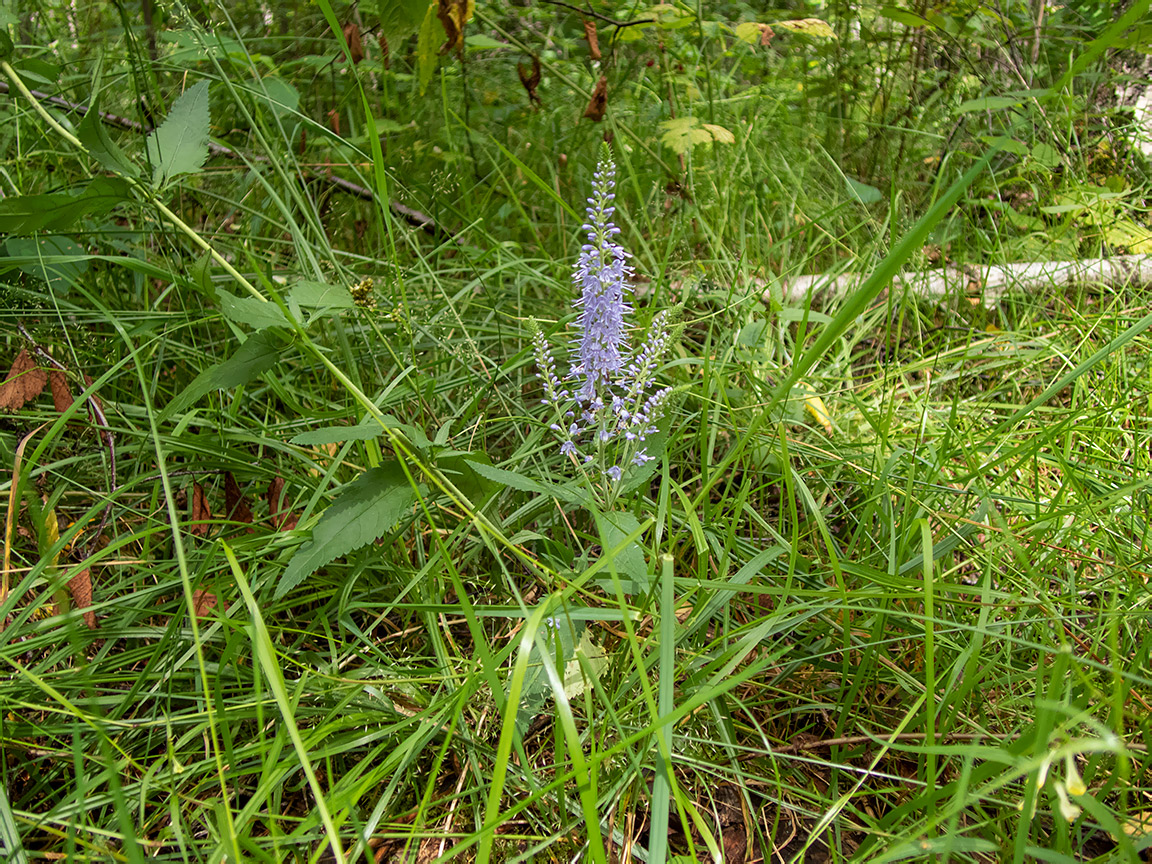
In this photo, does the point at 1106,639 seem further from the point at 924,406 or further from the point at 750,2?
the point at 750,2

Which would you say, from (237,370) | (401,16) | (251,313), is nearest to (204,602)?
(237,370)

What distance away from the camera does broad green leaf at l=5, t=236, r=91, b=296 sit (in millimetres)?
1646

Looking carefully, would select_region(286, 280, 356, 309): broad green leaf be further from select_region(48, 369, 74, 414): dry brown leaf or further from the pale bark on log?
the pale bark on log

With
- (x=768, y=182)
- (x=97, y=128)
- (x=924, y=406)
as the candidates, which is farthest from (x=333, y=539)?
(x=768, y=182)

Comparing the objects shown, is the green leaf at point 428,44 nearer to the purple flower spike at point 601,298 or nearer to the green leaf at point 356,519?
the purple flower spike at point 601,298

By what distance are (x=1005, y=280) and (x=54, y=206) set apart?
2.60 metres

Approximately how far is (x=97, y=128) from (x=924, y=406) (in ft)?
5.45

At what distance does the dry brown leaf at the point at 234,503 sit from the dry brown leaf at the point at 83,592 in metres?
0.26

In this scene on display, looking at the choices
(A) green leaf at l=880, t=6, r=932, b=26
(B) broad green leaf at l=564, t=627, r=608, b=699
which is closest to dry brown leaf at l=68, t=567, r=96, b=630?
(B) broad green leaf at l=564, t=627, r=608, b=699

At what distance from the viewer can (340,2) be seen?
317cm

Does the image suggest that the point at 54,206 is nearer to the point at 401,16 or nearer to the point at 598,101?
the point at 401,16

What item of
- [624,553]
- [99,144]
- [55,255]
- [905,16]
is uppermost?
[99,144]

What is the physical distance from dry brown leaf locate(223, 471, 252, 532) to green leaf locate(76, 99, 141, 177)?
593 millimetres

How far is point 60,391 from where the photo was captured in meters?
1.56
